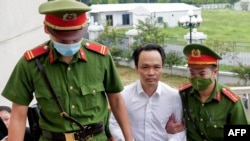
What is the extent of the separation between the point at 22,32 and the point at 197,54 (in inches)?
75.1

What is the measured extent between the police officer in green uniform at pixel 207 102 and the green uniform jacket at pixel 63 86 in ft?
1.52

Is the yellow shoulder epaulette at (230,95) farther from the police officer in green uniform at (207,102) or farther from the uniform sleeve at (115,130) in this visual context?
the uniform sleeve at (115,130)

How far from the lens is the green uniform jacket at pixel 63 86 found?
1.11 metres

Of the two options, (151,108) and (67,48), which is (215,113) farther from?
(67,48)

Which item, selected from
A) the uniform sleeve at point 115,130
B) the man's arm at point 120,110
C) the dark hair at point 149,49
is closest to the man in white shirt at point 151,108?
the dark hair at point 149,49

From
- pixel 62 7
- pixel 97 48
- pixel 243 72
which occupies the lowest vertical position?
pixel 243 72

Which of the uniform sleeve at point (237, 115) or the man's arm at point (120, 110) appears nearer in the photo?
the man's arm at point (120, 110)

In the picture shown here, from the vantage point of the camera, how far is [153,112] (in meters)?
1.49

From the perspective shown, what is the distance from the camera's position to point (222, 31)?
11039 mm

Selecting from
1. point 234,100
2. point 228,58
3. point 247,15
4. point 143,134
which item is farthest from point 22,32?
point 247,15

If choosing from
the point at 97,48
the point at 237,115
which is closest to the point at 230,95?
the point at 237,115

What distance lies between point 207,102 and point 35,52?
74 cm

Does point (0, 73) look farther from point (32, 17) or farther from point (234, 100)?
point (234, 100)

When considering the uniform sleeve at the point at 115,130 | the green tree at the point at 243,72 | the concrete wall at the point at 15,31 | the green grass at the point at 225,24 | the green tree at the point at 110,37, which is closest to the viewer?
the uniform sleeve at the point at 115,130
